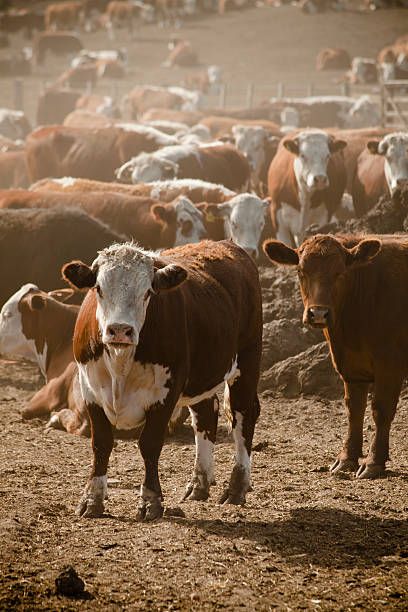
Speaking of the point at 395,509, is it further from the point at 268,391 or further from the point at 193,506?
the point at 268,391

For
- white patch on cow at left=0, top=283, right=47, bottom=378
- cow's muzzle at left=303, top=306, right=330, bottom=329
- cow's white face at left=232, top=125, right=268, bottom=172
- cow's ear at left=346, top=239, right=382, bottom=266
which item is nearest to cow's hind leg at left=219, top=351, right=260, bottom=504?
cow's muzzle at left=303, top=306, right=330, bottom=329

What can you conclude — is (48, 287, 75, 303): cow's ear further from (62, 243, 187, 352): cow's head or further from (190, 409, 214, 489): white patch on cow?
(62, 243, 187, 352): cow's head

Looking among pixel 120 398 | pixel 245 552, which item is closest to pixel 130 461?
pixel 120 398

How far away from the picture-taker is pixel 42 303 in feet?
34.9

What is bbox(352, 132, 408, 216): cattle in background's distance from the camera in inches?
601

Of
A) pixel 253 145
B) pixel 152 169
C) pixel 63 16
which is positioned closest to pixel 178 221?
pixel 152 169

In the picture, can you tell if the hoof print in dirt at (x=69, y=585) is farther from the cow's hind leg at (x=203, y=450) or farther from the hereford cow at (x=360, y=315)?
the hereford cow at (x=360, y=315)

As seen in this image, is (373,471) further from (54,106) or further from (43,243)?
(54,106)

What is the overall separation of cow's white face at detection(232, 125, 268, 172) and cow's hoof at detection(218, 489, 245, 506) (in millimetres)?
14799

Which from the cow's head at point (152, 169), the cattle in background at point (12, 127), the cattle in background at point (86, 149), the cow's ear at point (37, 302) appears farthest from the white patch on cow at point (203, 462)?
the cattle in background at point (12, 127)

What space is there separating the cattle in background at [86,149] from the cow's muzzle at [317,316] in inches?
549

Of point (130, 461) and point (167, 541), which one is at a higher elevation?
point (167, 541)

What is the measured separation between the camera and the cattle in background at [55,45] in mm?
64562

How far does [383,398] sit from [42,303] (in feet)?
13.7
